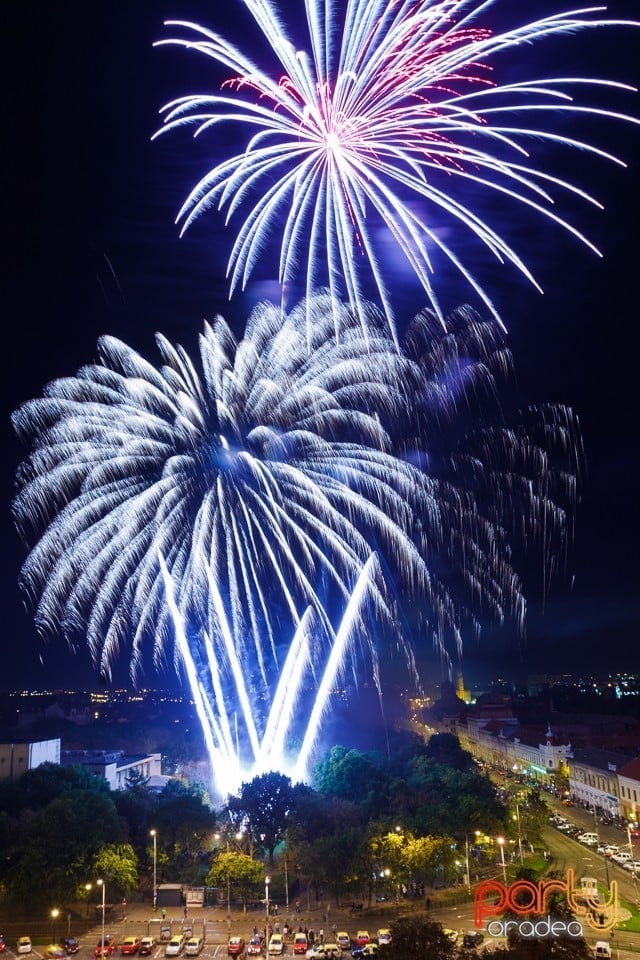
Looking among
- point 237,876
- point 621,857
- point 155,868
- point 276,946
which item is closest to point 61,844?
point 155,868

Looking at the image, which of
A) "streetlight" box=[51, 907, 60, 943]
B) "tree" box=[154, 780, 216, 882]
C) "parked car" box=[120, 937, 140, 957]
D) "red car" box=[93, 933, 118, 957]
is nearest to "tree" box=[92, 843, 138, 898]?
"streetlight" box=[51, 907, 60, 943]

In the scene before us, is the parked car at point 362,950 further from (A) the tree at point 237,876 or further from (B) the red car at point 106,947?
(B) the red car at point 106,947

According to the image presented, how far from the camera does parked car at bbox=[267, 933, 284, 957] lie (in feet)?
70.6

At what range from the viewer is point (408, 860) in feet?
87.3

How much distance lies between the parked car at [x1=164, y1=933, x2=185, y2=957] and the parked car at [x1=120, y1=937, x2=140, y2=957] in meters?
0.86

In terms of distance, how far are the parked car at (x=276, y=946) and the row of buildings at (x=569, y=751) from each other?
27.0 m

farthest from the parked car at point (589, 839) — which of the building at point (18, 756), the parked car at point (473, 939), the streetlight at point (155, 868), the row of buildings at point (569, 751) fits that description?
the building at point (18, 756)

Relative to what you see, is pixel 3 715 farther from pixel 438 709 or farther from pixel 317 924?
pixel 317 924

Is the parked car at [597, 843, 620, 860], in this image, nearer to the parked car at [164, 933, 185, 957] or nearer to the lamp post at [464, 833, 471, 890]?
the lamp post at [464, 833, 471, 890]

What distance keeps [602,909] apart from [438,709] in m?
95.3

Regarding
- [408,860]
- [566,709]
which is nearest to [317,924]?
[408,860]

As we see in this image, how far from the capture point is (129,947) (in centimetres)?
2227

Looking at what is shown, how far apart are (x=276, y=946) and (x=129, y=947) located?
14.3 ft

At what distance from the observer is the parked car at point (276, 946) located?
70.6 ft
